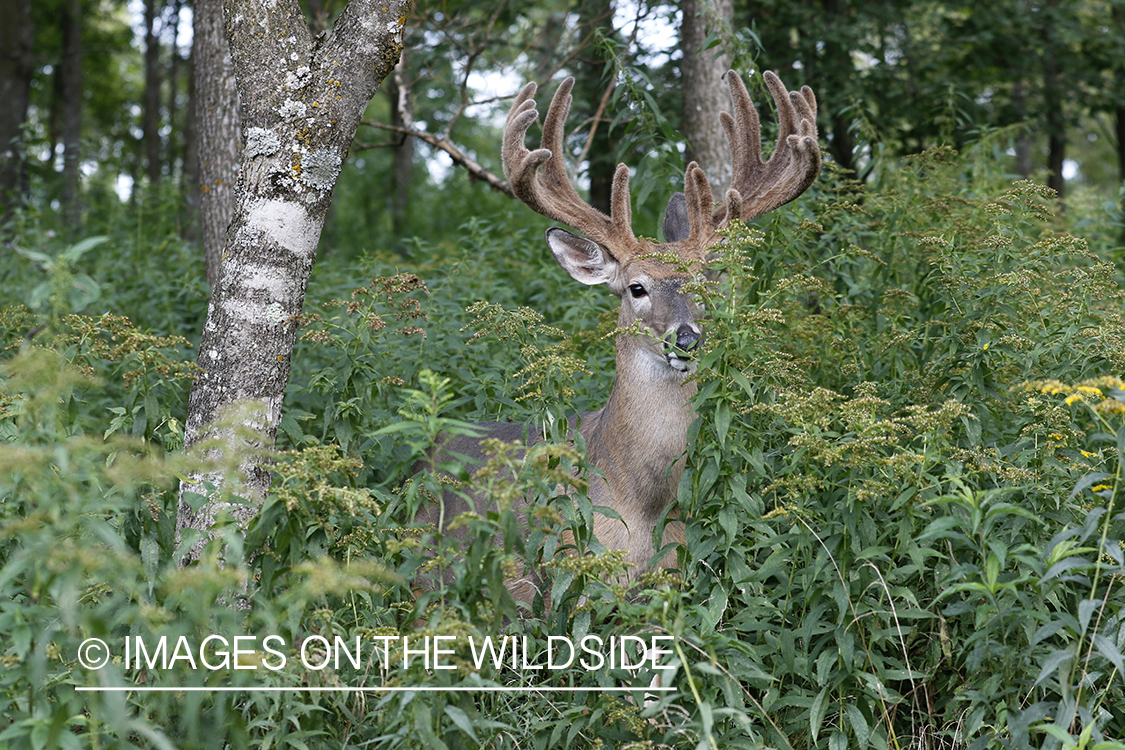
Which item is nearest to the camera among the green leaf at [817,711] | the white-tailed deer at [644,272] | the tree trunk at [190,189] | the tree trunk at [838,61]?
the green leaf at [817,711]

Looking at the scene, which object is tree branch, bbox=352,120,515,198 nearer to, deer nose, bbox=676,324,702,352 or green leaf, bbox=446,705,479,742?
deer nose, bbox=676,324,702,352

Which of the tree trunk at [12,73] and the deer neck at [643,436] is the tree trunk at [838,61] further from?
the tree trunk at [12,73]

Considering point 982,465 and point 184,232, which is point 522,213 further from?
point 982,465

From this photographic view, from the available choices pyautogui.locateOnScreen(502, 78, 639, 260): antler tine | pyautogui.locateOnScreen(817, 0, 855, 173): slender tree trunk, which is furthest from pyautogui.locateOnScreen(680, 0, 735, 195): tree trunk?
pyautogui.locateOnScreen(817, 0, 855, 173): slender tree trunk

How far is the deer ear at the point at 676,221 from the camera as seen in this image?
5617 millimetres

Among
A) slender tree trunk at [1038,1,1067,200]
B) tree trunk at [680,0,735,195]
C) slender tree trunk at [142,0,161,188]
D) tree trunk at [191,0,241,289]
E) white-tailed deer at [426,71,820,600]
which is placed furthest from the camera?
slender tree trunk at [142,0,161,188]

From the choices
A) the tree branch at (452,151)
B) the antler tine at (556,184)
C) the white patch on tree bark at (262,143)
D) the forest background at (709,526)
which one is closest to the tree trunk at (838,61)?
the tree branch at (452,151)

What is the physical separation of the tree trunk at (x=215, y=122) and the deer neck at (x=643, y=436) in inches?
122

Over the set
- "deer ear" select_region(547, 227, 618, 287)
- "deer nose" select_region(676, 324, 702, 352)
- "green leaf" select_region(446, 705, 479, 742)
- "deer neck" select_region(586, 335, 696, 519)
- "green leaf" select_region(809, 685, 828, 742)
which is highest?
"deer ear" select_region(547, 227, 618, 287)

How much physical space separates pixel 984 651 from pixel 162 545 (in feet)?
8.70

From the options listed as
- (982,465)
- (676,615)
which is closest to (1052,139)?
(982,465)

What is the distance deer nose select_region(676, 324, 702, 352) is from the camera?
4333 millimetres

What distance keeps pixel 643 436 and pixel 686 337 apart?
48 cm

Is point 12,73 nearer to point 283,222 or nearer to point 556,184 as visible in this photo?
point 556,184
